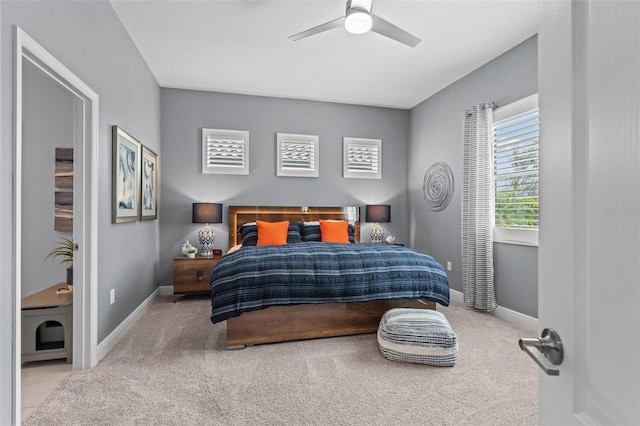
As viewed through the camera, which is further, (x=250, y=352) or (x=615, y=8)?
(x=250, y=352)

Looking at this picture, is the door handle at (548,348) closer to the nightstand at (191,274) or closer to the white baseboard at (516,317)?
the white baseboard at (516,317)

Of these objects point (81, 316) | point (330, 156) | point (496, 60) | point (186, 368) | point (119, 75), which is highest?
point (496, 60)

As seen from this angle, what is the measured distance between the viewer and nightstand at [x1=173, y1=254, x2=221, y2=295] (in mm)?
4234

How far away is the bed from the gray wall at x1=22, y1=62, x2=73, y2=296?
1905mm

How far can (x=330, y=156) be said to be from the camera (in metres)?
5.34

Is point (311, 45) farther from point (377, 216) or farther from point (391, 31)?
point (377, 216)

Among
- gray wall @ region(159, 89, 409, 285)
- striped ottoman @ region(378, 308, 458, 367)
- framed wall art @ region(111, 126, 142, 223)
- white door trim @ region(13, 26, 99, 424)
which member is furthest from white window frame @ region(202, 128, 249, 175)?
striped ottoman @ region(378, 308, 458, 367)

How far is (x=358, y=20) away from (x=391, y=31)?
1.35 ft

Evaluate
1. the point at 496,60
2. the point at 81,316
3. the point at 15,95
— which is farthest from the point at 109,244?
the point at 496,60

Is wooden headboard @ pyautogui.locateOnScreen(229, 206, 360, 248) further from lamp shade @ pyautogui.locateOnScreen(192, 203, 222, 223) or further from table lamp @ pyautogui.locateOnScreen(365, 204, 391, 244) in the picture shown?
lamp shade @ pyautogui.locateOnScreen(192, 203, 222, 223)

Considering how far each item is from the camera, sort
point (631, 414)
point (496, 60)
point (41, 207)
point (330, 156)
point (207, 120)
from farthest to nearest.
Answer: point (330, 156)
point (207, 120)
point (496, 60)
point (41, 207)
point (631, 414)

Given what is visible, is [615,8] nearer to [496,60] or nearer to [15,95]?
[15,95]

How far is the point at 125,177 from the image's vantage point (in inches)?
124

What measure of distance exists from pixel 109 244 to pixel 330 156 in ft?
11.3
